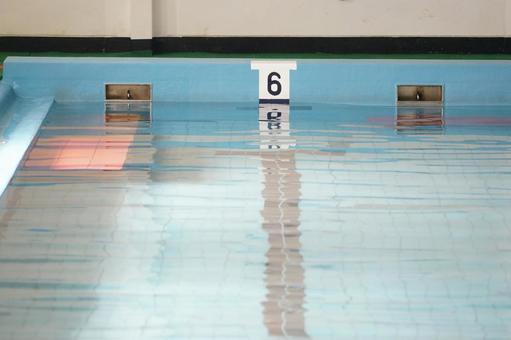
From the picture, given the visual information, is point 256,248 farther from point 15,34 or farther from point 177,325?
point 15,34

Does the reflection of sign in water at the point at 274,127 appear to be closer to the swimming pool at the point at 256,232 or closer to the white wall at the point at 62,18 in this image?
the swimming pool at the point at 256,232

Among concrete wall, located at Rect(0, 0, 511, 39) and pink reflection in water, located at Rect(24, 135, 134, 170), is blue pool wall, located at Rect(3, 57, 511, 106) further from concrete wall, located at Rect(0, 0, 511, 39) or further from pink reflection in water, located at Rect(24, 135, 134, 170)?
pink reflection in water, located at Rect(24, 135, 134, 170)

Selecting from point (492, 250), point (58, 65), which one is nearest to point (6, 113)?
point (58, 65)

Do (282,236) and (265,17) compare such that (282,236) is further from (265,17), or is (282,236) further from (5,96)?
(265,17)

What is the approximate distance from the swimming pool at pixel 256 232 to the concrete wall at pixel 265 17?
173cm

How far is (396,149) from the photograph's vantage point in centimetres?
370

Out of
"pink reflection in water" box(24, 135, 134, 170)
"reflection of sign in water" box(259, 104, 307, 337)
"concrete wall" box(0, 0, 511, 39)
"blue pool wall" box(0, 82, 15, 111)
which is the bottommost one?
"reflection of sign in water" box(259, 104, 307, 337)

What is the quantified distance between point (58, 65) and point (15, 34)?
1.00 meters

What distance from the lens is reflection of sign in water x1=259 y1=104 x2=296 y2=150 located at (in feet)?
12.5

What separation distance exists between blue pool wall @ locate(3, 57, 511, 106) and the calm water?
87 cm

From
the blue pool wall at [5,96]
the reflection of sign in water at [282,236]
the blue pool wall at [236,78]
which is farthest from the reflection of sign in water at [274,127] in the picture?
the blue pool wall at [5,96]

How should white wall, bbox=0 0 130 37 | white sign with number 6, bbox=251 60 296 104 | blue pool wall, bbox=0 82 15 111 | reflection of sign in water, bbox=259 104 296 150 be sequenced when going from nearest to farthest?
reflection of sign in water, bbox=259 104 296 150, blue pool wall, bbox=0 82 15 111, white sign with number 6, bbox=251 60 296 104, white wall, bbox=0 0 130 37

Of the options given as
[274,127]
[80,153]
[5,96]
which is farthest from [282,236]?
[5,96]

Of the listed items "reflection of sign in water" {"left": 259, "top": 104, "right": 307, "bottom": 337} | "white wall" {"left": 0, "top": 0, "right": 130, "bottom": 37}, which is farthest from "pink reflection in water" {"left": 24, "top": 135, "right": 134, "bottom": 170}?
"white wall" {"left": 0, "top": 0, "right": 130, "bottom": 37}
